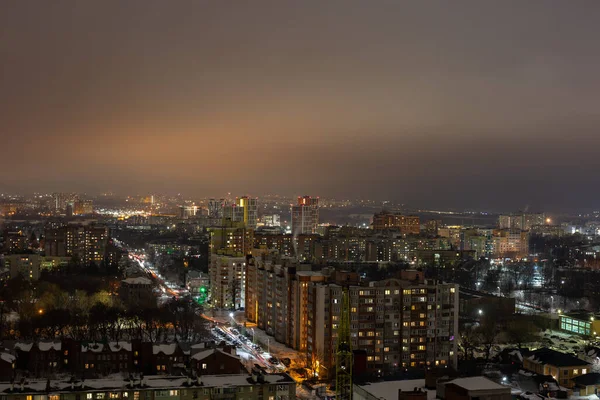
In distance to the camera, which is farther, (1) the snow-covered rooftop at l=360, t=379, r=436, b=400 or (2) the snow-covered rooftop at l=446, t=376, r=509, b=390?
(1) the snow-covered rooftop at l=360, t=379, r=436, b=400

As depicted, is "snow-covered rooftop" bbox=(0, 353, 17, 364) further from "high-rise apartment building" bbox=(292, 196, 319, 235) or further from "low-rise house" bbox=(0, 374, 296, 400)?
"high-rise apartment building" bbox=(292, 196, 319, 235)

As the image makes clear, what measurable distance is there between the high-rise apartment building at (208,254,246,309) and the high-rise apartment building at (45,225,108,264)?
38.3 ft

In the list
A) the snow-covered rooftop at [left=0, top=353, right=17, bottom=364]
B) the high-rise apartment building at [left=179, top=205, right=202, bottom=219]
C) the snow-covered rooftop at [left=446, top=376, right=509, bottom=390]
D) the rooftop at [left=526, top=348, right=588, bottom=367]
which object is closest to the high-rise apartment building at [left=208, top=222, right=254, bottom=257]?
the snow-covered rooftop at [left=0, top=353, right=17, bottom=364]

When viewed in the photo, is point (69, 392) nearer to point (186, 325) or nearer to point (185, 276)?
point (186, 325)

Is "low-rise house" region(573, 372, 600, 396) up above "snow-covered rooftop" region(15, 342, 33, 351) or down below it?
below

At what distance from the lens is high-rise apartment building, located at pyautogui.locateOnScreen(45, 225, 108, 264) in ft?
92.7

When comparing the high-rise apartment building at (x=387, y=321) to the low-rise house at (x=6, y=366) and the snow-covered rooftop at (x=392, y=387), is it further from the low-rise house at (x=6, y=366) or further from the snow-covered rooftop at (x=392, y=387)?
the low-rise house at (x=6, y=366)

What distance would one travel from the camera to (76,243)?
28.7 m

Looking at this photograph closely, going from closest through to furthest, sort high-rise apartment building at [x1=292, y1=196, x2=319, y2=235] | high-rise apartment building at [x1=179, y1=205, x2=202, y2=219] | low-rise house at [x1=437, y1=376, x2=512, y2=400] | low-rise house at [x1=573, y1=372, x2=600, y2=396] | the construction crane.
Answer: low-rise house at [x1=437, y1=376, x2=512, y2=400]
the construction crane
low-rise house at [x1=573, y1=372, x2=600, y2=396]
high-rise apartment building at [x1=292, y1=196, x2=319, y2=235]
high-rise apartment building at [x1=179, y1=205, x2=202, y2=219]

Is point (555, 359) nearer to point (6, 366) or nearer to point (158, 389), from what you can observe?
point (158, 389)

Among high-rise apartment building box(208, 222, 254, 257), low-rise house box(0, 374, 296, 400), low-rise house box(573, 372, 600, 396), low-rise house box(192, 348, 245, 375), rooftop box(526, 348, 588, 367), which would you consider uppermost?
high-rise apartment building box(208, 222, 254, 257)

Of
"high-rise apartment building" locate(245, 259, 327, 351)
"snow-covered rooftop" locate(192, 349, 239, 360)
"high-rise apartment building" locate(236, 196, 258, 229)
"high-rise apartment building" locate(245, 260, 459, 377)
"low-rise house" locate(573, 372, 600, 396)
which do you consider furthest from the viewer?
"high-rise apartment building" locate(236, 196, 258, 229)

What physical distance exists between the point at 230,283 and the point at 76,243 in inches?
521

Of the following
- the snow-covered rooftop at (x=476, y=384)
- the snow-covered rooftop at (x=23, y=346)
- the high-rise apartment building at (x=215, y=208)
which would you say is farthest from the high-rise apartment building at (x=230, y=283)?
the high-rise apartment building at (x=215, y=208)
